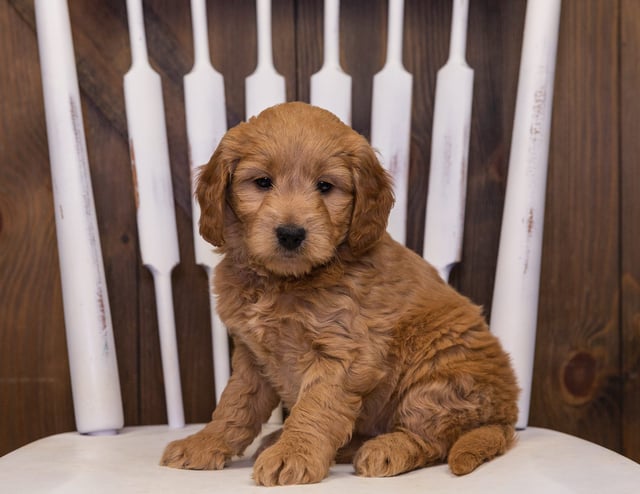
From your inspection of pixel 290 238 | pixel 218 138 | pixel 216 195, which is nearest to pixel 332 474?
pixel 290 238

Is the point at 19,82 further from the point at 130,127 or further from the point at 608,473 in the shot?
the point at 608,473

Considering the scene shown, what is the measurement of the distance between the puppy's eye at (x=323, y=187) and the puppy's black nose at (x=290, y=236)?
0.30 ft

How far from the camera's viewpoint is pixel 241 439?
1.14 metres

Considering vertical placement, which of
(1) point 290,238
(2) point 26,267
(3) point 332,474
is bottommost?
(3) point 332,474

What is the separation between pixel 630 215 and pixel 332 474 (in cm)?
87

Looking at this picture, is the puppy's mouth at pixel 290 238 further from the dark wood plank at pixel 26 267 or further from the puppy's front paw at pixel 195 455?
the dark wood plank at pixel 26 267

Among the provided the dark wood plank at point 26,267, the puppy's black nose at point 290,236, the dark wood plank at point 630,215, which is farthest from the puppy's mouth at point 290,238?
the dark wood plank at point 630,215

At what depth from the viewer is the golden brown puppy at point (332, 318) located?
3.45 ft

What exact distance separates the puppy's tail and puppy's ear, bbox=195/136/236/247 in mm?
432

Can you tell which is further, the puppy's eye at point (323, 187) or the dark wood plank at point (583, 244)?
the dark wood plank at point (583, 244)

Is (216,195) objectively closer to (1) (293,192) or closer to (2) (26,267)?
(1) (293,192)

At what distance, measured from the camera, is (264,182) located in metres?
1.11

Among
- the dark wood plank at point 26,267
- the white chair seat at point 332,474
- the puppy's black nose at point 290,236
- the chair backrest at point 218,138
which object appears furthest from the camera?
the dark wood plank at point 26,267

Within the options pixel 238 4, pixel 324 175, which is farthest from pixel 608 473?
pixel 238 4
